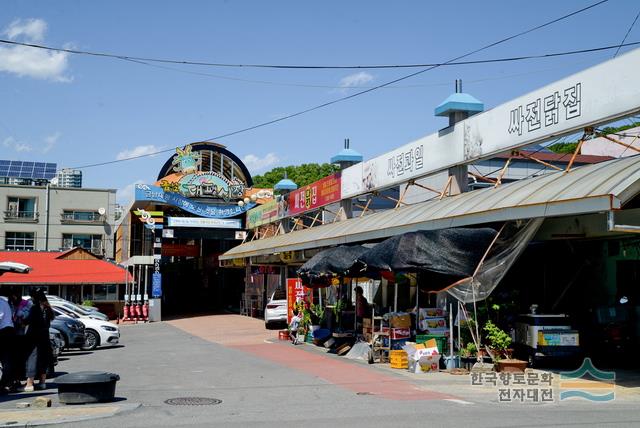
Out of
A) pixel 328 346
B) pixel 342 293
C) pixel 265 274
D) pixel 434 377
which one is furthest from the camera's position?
pixel 265 274

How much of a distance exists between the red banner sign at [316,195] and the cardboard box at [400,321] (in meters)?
13.3

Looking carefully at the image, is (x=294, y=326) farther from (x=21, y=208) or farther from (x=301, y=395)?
(x=21, y=208)

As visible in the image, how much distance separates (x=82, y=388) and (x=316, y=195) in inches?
913

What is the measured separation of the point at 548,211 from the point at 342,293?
12.4 m

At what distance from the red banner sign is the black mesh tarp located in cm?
1482

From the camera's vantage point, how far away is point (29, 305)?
1327 centimetres

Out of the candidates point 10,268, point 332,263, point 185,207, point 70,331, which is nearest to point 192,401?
point 10,268

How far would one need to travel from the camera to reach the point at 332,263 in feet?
66.0

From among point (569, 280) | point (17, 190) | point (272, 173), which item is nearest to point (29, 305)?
point (569, 280)

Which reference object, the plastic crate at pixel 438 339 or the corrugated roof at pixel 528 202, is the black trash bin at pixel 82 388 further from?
the corrugated roof at pixel 528 202

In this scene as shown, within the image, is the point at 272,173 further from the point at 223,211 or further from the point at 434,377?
the point at 434,377

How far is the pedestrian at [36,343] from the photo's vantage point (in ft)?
41.8

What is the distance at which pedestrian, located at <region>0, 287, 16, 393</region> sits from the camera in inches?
481

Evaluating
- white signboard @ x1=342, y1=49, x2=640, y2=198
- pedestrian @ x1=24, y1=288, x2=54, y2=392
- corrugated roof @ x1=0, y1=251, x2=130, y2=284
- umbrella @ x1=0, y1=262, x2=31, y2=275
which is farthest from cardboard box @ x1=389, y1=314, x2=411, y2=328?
corrugated roof @ x1=0, y1=251, x2=130, y2=284
